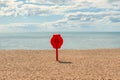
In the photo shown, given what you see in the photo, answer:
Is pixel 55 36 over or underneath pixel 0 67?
over

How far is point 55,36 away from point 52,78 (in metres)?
5.69

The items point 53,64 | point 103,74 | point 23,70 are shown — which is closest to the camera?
point 103,74

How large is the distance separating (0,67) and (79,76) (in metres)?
4.16

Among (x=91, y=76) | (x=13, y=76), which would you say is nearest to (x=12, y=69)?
(x=13, y=76)

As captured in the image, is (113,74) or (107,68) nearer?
(113,74)

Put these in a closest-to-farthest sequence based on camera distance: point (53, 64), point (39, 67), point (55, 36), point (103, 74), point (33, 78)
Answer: point (33, 78), point (103, 74), point (39, 67), point (53, 64), point (55, 36)

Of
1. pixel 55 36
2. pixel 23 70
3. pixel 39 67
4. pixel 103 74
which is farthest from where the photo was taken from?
pixel 55 36

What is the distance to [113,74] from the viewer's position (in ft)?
40.5

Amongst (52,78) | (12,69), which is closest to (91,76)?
(52,78)

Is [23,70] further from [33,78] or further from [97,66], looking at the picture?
[97,66]

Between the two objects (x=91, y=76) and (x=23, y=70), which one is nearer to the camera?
(x=91, y=76)

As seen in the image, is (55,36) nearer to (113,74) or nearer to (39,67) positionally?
(39,67)

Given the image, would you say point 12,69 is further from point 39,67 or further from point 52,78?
point 52,78

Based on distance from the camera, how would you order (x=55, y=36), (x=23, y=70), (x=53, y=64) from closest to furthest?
(x=23, y=70) < (x=53, y=64) < (x=55, y=36)
